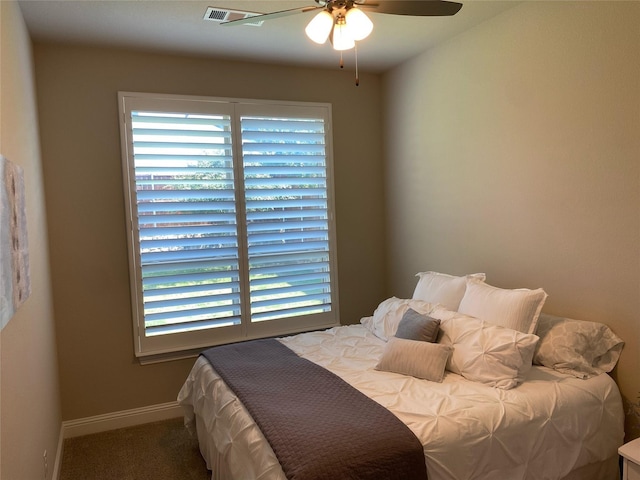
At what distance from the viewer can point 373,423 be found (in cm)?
204

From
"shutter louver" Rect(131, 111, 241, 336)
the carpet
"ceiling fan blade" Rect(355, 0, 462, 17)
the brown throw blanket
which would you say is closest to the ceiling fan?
"ceiling fan blade" Rect(355, 0, 462, 17)

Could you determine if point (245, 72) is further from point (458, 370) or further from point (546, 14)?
point (458, 370)

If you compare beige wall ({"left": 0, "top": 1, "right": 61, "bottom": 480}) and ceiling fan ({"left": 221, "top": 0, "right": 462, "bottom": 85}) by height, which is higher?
ceiling fan ({"left": 221, "top": 0, "right": 462, "bottom": 85})

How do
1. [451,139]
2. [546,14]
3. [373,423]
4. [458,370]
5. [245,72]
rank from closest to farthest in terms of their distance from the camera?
1. [373,423]
2. [458,370]
3. [546,14]
4. [451,139]
5. [245,72]

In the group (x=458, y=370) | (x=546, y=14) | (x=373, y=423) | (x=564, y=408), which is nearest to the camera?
(x=373, y=423)

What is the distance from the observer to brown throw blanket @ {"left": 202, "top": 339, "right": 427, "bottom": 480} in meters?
1.83

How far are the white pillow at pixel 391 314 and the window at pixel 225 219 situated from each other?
3.01 feet

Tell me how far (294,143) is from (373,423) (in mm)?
2593

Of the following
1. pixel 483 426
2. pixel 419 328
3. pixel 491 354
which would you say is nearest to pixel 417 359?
pixel 419 328

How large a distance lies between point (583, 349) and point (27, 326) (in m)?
2.77

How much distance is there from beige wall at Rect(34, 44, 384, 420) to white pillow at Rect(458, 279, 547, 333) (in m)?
2.30

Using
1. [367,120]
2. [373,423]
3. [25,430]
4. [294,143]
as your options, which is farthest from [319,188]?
[25,430]

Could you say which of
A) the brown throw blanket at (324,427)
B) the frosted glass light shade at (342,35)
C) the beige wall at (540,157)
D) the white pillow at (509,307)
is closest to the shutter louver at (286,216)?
the beige wall at (540,157)

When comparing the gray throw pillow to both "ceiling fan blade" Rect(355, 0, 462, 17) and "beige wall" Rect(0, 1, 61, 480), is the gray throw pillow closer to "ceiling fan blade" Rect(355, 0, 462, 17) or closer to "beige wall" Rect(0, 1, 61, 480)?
"ceiling fan blade" Rect(355, 0, 462, 17)
